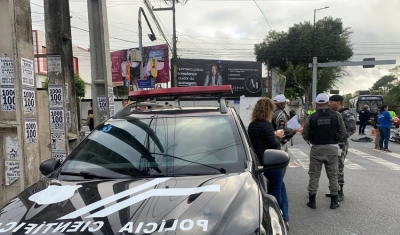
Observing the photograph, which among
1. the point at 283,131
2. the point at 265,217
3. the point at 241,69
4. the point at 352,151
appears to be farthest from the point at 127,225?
the point at 241,69

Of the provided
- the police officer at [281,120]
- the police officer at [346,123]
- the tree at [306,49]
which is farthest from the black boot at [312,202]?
the tree at [306,49]

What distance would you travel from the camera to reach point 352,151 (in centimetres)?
1114

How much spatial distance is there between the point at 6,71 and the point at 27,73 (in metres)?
0.24

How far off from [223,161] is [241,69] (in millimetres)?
30076

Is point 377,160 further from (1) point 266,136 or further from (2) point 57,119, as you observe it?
(2) point 57,119

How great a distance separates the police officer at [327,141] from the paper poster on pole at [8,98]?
430 cm

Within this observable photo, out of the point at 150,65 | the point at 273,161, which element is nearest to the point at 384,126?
the point at 273,161

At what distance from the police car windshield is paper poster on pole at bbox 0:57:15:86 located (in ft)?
5.76

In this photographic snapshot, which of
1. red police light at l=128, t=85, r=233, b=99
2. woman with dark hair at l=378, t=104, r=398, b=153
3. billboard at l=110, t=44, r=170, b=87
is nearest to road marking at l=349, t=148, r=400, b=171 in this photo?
woman with dark hair at l=378, t=104, r=398, b=153

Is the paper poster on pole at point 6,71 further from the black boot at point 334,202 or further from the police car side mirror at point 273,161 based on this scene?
the black boot at point 334,202

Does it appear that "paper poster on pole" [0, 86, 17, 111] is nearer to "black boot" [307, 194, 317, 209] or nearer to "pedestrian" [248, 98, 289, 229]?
"pedestrian" [248, 98, 289, 229]

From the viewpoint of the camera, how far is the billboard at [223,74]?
30.3 metres

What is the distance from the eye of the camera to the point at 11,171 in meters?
4.30

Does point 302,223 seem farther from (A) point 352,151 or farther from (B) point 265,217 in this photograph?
(A) point 352,151
